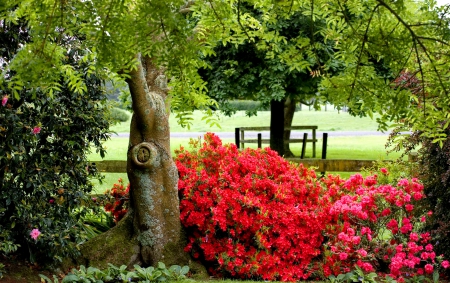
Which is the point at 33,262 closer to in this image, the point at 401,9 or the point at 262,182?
the point at 262,182

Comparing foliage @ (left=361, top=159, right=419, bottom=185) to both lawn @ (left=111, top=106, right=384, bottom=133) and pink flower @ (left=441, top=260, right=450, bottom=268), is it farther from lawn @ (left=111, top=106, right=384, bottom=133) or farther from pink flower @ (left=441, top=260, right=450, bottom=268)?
lawn @ (left=111, top=106, right=384, bottom=133)

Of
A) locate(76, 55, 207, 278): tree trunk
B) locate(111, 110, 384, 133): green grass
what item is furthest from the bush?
locate(111, 110, 384, 133): green grass

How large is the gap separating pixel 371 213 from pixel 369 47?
3664 millimetres

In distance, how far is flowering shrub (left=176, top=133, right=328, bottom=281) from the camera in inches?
226

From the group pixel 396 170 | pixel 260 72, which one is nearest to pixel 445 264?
pixel 396 170

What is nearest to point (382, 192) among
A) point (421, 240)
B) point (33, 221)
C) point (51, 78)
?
point (421, 240)

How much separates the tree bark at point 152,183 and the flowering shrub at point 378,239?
1640 mm

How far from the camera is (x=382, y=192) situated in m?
6.05

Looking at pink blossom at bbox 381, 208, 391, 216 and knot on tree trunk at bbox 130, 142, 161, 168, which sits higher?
knot on tree trunk at bbox 130, 142, 161, 168

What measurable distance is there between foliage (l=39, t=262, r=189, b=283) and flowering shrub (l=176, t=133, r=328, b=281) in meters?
0.44

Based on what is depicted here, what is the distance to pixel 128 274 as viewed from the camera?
530cm

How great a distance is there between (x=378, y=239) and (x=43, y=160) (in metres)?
3.52

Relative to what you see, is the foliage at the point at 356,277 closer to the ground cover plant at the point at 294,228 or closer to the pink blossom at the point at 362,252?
the ground cover plant at the point at 294,228

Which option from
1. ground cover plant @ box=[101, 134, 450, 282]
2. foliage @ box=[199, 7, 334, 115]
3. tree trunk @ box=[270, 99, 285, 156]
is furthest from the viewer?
tree trunk @ box=[270, 99, 285, 156]
